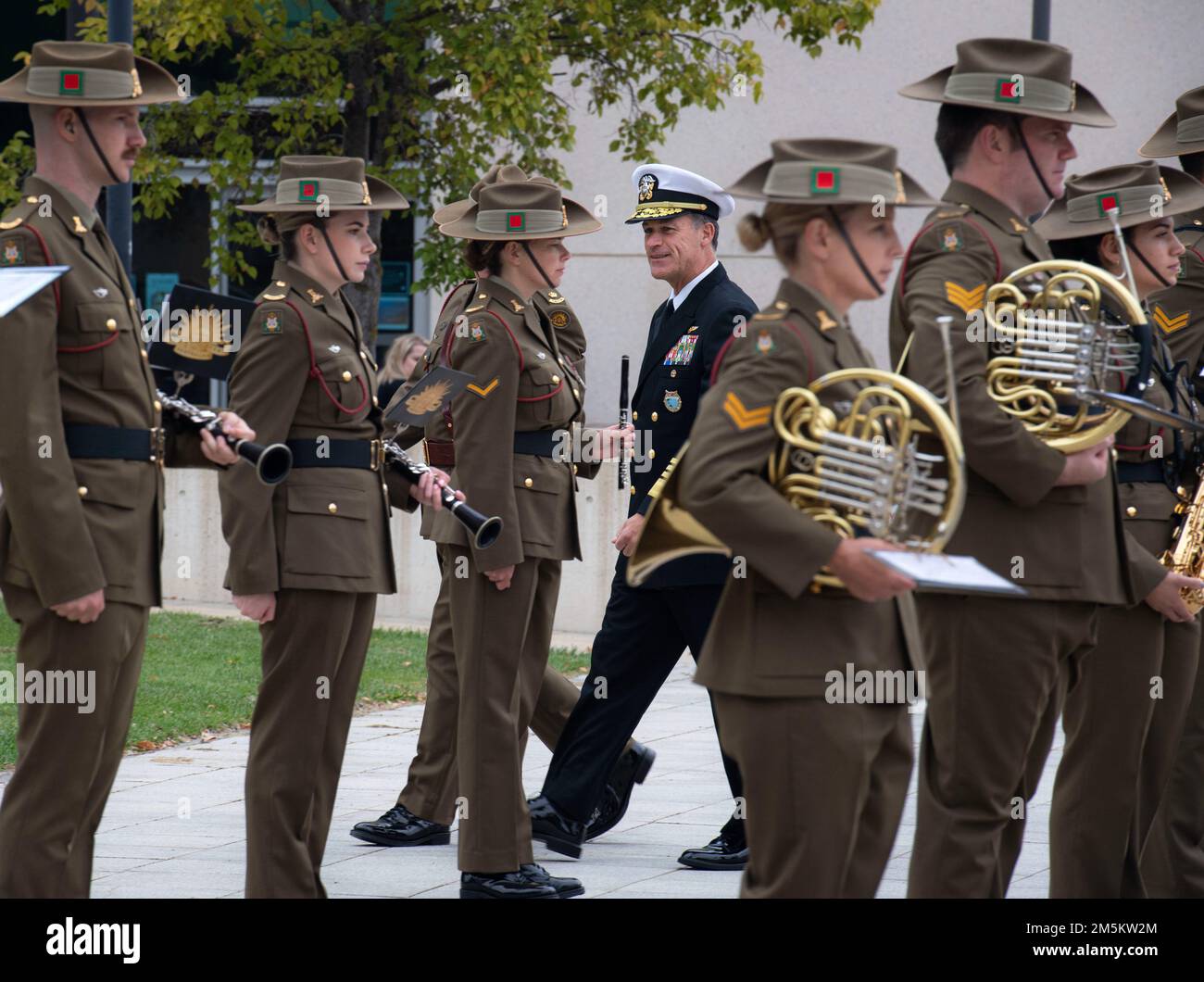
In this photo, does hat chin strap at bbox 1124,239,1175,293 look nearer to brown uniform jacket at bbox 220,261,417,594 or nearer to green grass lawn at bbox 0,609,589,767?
brown uniform jacket at bbox 220,261,417,594

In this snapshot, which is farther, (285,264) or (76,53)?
(285,264)

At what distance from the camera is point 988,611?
4559 mm

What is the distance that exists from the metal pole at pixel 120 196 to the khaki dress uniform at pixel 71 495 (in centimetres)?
512

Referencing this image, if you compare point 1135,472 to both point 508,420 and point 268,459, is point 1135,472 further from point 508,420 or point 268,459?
point 268,459

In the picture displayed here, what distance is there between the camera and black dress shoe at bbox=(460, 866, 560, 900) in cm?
589

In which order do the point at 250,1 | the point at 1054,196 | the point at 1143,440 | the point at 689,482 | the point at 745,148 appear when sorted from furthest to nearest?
the point at 745,148, the point at 250,1, the point at 1143,440, the point at 1054,196, the point at 689,482

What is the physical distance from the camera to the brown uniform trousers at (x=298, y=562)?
5.25 m

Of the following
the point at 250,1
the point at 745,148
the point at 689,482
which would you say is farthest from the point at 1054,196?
the point at 745,148

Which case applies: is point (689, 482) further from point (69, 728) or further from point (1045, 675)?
point (69, 728)

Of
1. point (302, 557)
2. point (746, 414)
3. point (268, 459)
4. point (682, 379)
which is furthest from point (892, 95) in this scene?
point (746, 414)

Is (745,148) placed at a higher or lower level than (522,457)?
higher

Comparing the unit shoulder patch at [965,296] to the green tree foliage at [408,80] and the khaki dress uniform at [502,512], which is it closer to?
the khaki dress uniform at [502,512]

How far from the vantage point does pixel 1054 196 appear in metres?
5.03

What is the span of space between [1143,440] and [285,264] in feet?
8.41
